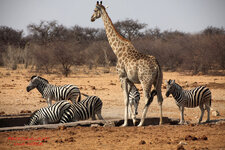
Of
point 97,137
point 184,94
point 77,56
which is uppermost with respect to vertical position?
point 77,56

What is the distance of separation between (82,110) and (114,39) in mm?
2025

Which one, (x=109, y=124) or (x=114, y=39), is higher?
(x=114, y=39)

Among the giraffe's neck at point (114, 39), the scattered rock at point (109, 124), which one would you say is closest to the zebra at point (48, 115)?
the scattered rock at point (109, 124)

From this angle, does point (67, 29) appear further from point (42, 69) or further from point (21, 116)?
point (21, 116)

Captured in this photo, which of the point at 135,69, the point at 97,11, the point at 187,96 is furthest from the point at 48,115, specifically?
the point at 187,96

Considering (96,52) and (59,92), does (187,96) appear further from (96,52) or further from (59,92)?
(96,52)

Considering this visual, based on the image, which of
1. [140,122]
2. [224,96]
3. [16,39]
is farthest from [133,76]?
[16,39]

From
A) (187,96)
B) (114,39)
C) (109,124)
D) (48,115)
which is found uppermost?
(114,39)

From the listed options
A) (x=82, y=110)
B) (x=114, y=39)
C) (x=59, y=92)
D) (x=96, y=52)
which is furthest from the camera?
(x=96, y=52)

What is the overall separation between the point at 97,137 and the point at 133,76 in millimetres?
2022

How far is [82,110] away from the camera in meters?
7.93

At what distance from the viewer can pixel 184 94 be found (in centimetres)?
846

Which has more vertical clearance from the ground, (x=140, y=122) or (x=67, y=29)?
(x=67, y=29)

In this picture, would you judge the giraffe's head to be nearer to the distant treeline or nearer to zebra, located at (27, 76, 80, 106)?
zebra, located at (27, 76, 80, 106)
